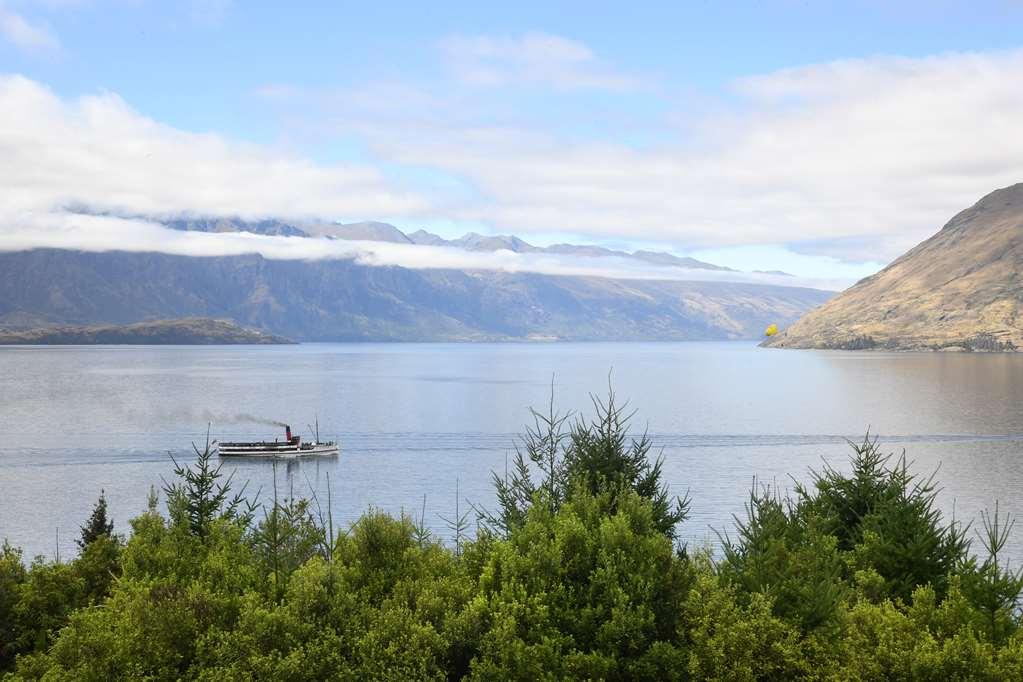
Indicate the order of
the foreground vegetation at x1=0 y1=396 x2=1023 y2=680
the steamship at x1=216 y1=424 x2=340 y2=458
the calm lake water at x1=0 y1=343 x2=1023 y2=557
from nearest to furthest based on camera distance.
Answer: the foreground vegetation at x1=0 y1=396 x2=1023 y2=680 < the calm lake water at x1=0 y1=343 x2=1023 y2=557 < the steamship at x1=216 y1=424 x2=340 y2=458

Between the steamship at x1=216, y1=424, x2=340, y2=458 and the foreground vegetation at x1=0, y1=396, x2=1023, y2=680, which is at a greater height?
the foreground vegetation at x1=0, y1=396, x2=1023, y2=680

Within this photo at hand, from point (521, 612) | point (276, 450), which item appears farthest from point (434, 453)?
point (521, 612)

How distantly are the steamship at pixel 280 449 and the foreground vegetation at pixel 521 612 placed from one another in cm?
10781

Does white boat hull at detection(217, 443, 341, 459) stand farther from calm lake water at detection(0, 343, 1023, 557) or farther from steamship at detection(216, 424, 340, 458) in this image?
calm lake water at detection(0, 343, 1023, 557)

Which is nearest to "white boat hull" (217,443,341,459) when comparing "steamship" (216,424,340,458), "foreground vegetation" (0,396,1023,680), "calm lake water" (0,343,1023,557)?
"steamship" (216,424,340,458)

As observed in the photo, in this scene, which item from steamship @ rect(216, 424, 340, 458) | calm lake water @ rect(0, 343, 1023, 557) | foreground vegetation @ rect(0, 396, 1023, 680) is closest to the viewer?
foreground vegetation @ rect(0, 396, 1023, 680)

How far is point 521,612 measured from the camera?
26.2 metres

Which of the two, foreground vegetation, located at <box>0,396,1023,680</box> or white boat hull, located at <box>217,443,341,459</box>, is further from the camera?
white boat hull, located at <box>217,443,341,459</box>

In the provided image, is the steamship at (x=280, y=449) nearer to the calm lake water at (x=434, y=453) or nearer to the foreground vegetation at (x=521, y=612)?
the calm lake water at (x=434, y=453)

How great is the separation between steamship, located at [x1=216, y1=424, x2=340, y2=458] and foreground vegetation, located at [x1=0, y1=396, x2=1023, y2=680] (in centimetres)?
10781

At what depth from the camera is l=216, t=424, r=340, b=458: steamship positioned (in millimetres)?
138625

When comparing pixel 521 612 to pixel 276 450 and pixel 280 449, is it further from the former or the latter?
pixel 280 449

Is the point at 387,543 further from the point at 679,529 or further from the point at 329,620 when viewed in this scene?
the point at 679,529

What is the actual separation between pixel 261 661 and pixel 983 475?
109 metres
